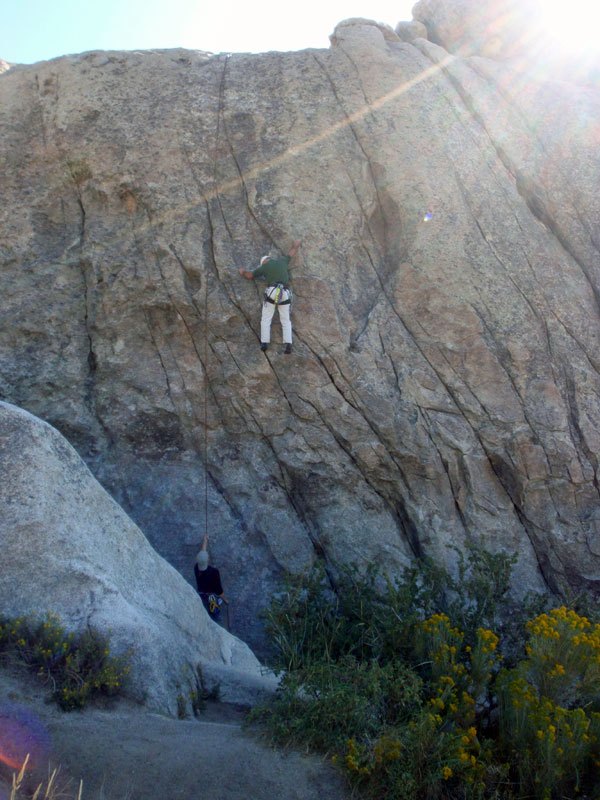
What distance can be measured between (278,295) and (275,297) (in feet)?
0.17

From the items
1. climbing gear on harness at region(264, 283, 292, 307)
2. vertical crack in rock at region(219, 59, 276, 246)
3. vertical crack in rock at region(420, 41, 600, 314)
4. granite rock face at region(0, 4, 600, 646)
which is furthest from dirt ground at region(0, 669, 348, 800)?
vertical crack in rock at region(420, 41, 600, 314)

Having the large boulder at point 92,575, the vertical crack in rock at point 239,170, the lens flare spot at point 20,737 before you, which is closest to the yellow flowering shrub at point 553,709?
the large boulder at point 92,575

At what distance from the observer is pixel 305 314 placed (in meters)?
10.3

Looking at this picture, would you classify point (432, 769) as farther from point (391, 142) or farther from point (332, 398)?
point (391, 142)

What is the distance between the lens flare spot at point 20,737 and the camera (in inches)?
185

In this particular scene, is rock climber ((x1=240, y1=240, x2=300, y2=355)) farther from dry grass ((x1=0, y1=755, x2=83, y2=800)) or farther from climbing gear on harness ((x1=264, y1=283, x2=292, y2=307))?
dry grass ((x1=0, y1=755, x2=83, y2=800))

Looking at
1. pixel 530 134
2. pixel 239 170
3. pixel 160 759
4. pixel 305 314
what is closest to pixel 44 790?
pixel 160 759

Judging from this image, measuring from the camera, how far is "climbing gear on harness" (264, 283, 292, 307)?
985cm

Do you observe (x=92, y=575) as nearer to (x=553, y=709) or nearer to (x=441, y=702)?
(x=441, y=702)

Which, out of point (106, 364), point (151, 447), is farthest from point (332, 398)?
point (106, 364)

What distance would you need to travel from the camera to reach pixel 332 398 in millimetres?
10047

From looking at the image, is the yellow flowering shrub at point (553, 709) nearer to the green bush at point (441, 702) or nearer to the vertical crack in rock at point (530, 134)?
the green bush at point (441, 702)

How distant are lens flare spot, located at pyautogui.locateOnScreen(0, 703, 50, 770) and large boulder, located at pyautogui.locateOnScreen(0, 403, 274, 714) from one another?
835 millimetres

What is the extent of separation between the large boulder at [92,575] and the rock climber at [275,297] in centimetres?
370
